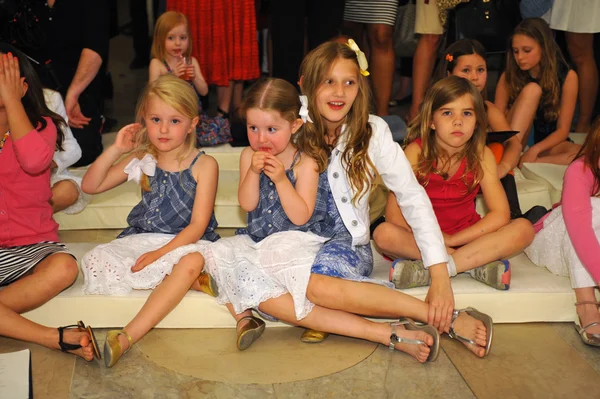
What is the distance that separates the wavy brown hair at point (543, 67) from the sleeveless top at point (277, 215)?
1458 mm

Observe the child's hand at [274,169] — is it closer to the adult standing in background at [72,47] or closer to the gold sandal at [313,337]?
the gold sandal at [313,337]

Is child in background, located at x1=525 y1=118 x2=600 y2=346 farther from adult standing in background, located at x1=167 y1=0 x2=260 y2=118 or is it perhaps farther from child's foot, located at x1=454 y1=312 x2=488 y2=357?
adult standing in background, located at x1=167 y1=0 x2=260 y2=118

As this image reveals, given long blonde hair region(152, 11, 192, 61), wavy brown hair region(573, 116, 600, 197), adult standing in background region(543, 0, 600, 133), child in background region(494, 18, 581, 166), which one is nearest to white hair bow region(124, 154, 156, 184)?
long blonde hair region(152, 11, 192, 61)

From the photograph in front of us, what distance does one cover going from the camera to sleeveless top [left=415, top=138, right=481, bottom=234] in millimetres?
2809

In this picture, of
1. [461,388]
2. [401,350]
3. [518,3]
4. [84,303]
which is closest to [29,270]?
[84,303]

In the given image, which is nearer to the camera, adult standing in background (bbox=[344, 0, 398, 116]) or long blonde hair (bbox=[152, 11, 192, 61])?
long blonde hair (bbox=[152, 11, 192, 61])

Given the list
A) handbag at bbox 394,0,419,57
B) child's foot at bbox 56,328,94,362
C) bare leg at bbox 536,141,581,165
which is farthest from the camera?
handbag at bbox 394,0,419,57

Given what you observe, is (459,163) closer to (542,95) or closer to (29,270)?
(542,95)

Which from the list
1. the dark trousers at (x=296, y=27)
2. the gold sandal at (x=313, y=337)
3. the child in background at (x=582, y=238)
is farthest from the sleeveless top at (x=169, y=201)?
the dark trousers at (x=296, y=27)

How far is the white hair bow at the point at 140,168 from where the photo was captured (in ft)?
8.85

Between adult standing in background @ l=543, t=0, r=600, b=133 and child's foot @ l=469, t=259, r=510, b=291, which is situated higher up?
adult standing in background @ l=543, t=0, r=600, b=133

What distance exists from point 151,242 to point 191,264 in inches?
9.6

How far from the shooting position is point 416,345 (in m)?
2.38

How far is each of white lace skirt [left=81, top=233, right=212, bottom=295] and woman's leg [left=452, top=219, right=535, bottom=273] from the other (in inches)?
33.0
